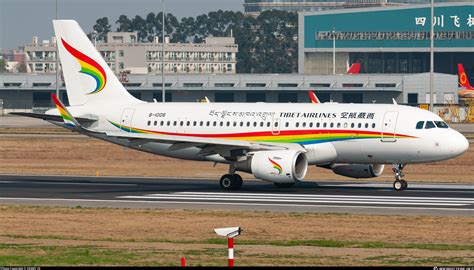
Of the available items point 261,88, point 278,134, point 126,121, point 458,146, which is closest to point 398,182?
point 458,146

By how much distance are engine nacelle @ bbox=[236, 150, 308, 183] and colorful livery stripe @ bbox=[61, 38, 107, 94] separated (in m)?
9.91

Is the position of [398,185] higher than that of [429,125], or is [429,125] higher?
[429,125]

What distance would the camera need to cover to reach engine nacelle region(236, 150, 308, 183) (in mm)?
45188

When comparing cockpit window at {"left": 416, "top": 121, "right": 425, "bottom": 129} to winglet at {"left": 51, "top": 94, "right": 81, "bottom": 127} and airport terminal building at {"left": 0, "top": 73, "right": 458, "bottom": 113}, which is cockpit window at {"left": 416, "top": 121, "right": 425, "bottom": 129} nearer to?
winglet at {"left": 51, "top": 94, "right": 81, "bottom": 127}

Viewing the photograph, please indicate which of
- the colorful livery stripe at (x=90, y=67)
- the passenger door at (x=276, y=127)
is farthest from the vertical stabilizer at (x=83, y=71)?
the passenger door at (x=276, y=127)

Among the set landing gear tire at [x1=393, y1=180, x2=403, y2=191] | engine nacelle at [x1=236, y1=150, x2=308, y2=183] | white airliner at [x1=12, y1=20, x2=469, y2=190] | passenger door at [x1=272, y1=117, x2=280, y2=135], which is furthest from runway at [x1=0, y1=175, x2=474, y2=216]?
passenger door at [x1=272, y1=117, x2=280, y2=135]

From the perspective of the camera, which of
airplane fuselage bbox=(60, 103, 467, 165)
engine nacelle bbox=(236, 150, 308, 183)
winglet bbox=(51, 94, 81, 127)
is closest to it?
engine nacelle bbox=(236, 150, 308, 183)

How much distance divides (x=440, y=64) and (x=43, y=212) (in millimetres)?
125588

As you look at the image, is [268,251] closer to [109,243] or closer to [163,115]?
[109,243]

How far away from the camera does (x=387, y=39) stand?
15575 cm

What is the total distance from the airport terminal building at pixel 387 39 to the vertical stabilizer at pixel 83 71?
102 meters

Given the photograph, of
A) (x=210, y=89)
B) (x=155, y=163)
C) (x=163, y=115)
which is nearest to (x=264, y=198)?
(x=163, y=115)

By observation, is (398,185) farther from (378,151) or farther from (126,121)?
(126,121)

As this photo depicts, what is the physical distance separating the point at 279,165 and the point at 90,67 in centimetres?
1225
